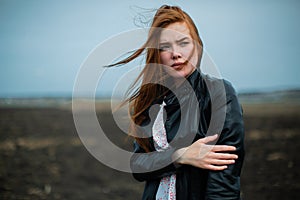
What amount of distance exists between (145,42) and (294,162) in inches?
192

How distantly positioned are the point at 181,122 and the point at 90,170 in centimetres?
506

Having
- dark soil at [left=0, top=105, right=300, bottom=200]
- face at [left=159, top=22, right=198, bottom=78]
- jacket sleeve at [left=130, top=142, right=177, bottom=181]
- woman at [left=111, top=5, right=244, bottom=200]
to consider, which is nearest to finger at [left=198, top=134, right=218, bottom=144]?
woman at [left=111, top=5, right=244, bottom=200]

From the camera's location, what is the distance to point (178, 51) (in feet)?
5.99

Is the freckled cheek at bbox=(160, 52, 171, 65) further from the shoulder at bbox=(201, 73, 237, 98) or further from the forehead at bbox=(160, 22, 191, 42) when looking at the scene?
the shoulder at bbox=(201, 73, 237, 98)

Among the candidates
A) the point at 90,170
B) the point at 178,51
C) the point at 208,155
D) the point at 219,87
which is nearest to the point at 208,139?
the point at 208,155

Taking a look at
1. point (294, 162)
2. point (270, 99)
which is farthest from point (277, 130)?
point (270, 99)

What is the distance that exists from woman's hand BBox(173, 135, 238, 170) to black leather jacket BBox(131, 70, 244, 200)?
28 millimetres

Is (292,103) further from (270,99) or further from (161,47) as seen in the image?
(161,47)

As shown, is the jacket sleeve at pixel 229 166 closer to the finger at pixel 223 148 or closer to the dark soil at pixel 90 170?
the finger at pixel 223 148

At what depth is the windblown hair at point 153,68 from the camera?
6.13 feet

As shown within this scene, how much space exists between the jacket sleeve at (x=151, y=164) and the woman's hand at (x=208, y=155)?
0.09 meters

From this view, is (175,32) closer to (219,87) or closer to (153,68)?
(153,68)

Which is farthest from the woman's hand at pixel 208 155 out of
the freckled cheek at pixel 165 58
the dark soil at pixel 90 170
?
the dark soil at pixel 90 170

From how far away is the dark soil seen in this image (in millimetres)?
5238
